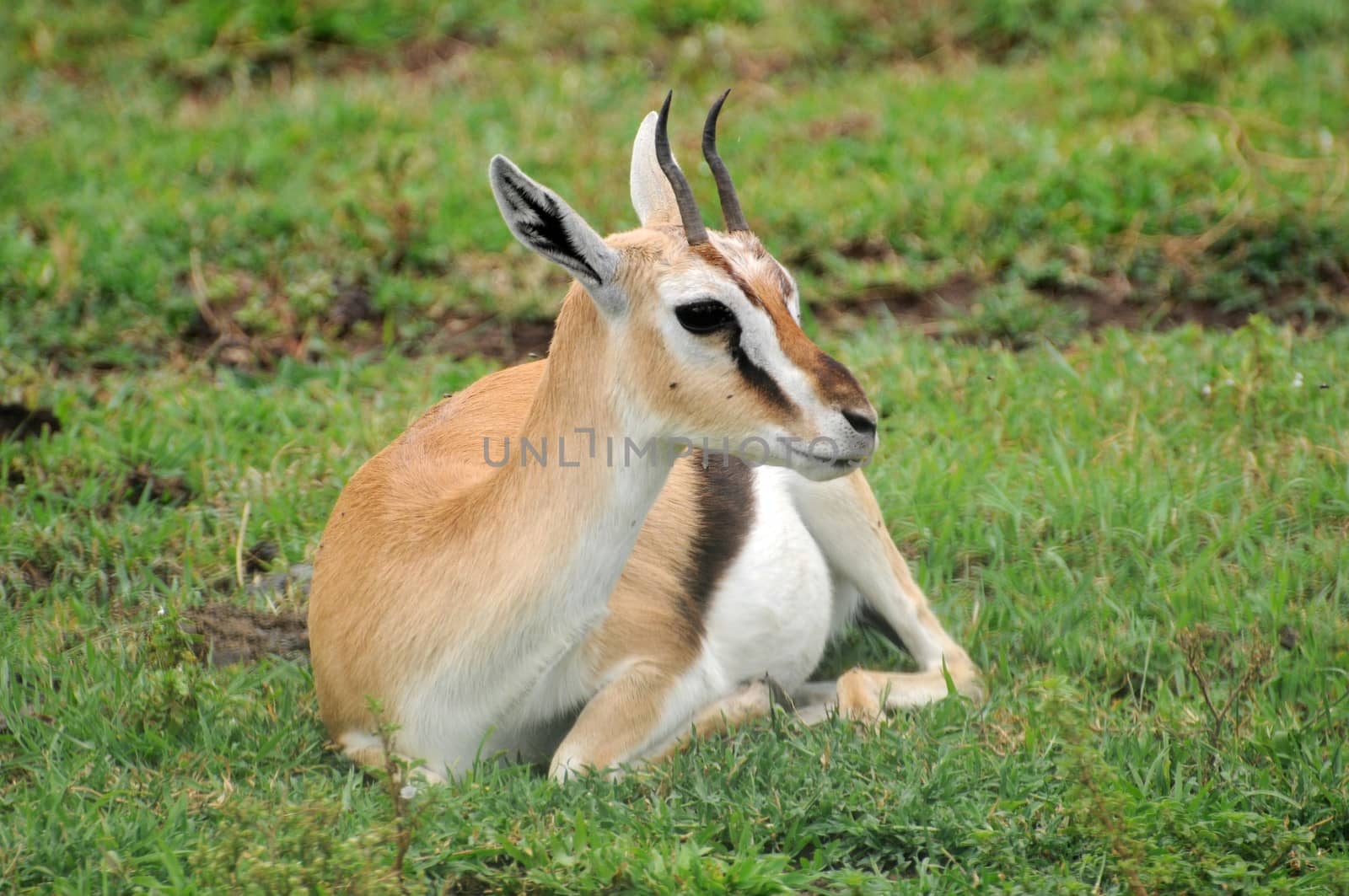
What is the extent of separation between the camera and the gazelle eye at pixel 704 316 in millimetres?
3012

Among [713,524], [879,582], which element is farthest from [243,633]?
[879,582]

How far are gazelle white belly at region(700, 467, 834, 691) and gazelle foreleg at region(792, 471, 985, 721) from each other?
0.08 m

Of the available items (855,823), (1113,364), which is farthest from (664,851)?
(1113,364)

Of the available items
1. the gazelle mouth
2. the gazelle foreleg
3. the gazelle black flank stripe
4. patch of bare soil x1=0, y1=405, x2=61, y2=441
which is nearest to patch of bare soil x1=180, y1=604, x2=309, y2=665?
the gazelle black flank stripe

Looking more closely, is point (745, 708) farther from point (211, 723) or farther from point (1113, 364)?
point (1113, 364)

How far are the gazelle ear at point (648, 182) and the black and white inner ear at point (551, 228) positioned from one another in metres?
0.47

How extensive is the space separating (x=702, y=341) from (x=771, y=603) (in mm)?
1072

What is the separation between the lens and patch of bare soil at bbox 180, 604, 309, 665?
3.93 m

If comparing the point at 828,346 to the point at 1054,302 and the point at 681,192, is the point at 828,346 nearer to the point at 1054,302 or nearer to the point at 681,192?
the point at 1054,302

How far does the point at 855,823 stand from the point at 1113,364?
2774 millimetres

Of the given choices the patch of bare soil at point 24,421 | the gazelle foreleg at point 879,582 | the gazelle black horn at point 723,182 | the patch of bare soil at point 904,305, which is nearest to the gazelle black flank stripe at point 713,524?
the gazelle foreleg at point 879,582

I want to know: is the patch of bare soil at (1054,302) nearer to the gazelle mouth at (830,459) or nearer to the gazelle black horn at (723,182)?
the gazelle black horn at (723,182)

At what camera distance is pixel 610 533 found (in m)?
3.12

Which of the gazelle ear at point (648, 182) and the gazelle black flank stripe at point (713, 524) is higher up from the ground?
the gazelle ear at point (648, 182)
